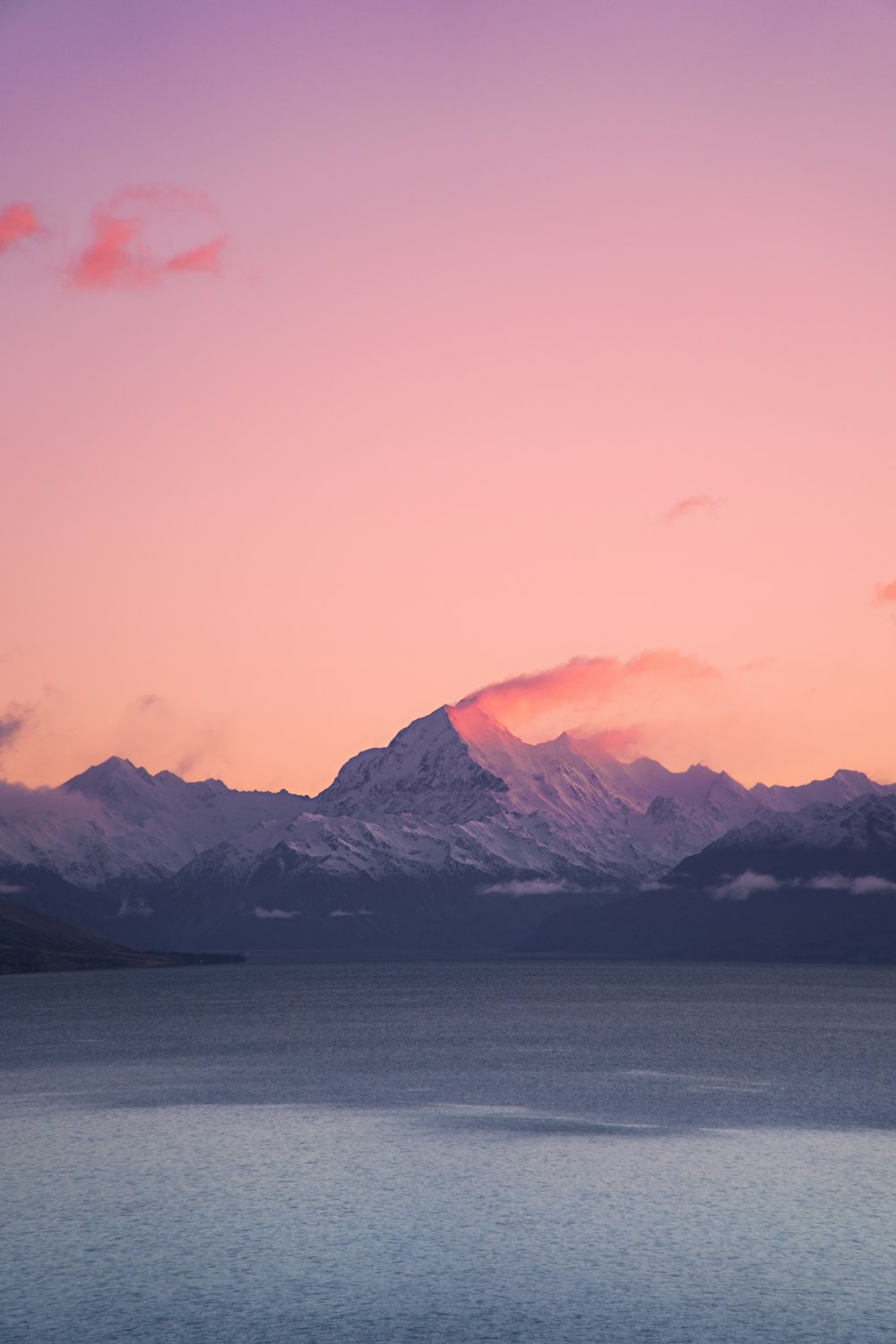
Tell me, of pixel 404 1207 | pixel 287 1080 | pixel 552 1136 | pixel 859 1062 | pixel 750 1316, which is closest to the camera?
pixel 750 1316

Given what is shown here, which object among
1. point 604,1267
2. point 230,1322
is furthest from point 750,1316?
point 230,1322

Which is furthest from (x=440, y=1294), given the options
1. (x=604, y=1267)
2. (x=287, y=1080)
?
(x=287, y=1080)

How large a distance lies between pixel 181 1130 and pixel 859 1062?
8229 centimetres

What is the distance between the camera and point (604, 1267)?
5650 centimetres

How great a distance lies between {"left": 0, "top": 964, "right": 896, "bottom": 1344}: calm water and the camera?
162 ft

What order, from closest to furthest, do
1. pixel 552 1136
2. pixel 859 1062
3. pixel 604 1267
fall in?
pixel 604 1267 < pixel 552 1136 < pixel 859 1062

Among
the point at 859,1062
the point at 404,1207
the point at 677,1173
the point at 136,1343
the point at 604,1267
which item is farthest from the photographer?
the point at 859,1062

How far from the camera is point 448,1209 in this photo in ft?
222

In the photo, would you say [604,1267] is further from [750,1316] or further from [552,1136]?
[552,1136]

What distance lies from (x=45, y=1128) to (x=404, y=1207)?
121ft

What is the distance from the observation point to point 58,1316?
161 feet

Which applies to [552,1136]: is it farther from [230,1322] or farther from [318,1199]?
[230,1322]

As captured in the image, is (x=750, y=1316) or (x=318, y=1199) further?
(x=318, y=1199)

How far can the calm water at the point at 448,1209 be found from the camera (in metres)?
49.4
